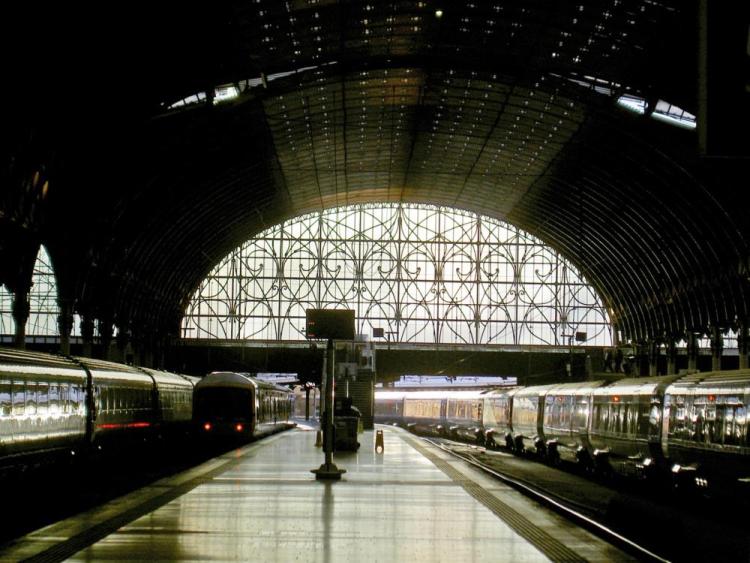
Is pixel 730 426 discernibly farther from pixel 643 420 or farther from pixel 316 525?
pixel 316 525

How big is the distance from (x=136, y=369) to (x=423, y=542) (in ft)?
91.2

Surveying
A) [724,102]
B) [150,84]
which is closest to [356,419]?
[150,84]

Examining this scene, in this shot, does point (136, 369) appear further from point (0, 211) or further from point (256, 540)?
point (256, 540)

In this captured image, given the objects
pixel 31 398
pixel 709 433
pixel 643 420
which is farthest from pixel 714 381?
pixel 31 398

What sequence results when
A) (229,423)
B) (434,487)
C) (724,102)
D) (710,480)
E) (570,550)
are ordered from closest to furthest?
(724,102) < (570,550) < (710,480) < (434,487) < (229,423)

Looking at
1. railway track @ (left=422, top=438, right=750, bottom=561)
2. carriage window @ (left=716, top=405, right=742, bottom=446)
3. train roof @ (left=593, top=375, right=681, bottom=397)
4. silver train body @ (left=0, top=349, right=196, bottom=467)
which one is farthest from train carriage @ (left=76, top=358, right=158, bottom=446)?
carriage window @ (left=716, top=405, right=742, bottom=446)

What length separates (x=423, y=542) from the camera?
14.7 metres

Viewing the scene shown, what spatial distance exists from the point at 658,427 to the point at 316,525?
12.0 metres

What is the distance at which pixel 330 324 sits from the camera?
963 inches

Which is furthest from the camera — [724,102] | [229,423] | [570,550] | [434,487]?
[229,423]

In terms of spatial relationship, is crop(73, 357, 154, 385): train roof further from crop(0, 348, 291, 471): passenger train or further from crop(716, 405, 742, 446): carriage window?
crop(716, 405, 742, 446): carriage window

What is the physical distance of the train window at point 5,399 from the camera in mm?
21297

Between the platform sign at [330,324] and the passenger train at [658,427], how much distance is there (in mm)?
7459

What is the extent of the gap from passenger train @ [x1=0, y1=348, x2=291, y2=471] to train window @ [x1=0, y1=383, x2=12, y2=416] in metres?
0.02
